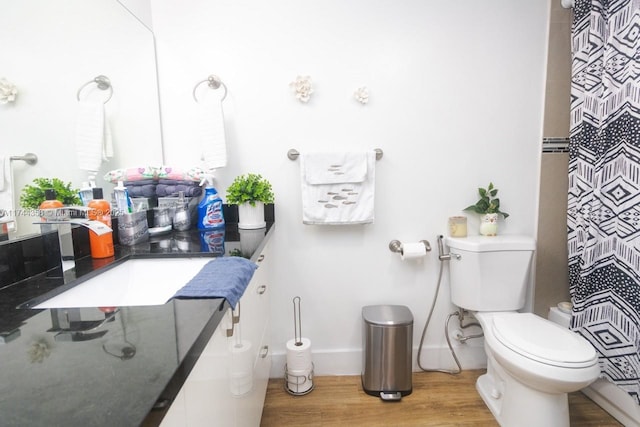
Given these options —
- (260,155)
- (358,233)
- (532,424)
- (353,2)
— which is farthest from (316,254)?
(353,2)

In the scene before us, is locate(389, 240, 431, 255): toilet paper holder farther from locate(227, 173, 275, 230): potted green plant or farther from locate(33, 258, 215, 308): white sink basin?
locate(33, 258, 215, 308): white sink basin

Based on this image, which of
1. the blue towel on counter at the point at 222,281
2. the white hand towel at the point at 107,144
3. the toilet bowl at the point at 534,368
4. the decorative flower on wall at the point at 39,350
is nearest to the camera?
the decorative flower on wall at the point at 39,350

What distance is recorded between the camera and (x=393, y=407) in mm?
1560

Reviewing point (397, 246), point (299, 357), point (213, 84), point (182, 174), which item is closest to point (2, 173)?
point (182, 174)

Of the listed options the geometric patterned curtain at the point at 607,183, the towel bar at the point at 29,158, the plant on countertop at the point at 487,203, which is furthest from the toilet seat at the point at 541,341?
the towel bar at the point at 29,158

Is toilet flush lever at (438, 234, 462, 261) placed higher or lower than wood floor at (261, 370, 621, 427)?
higher

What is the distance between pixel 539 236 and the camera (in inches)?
69.2

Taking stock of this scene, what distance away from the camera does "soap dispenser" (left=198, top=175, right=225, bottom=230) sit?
1504 mm

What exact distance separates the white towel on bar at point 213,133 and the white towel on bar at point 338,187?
0.38m

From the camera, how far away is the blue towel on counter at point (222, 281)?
2.23ft

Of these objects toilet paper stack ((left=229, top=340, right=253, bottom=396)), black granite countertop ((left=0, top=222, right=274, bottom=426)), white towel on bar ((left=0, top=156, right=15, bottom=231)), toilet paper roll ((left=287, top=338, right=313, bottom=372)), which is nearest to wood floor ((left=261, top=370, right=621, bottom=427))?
toilet paper roll ((left=287, top=338, right=313, bottom=372))

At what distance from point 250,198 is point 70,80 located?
29.3 inches

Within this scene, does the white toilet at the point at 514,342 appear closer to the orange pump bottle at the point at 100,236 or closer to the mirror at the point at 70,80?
the orange pump bottle at the point at 100,236

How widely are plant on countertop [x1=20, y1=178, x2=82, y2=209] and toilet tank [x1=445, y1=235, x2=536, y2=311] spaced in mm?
1637
